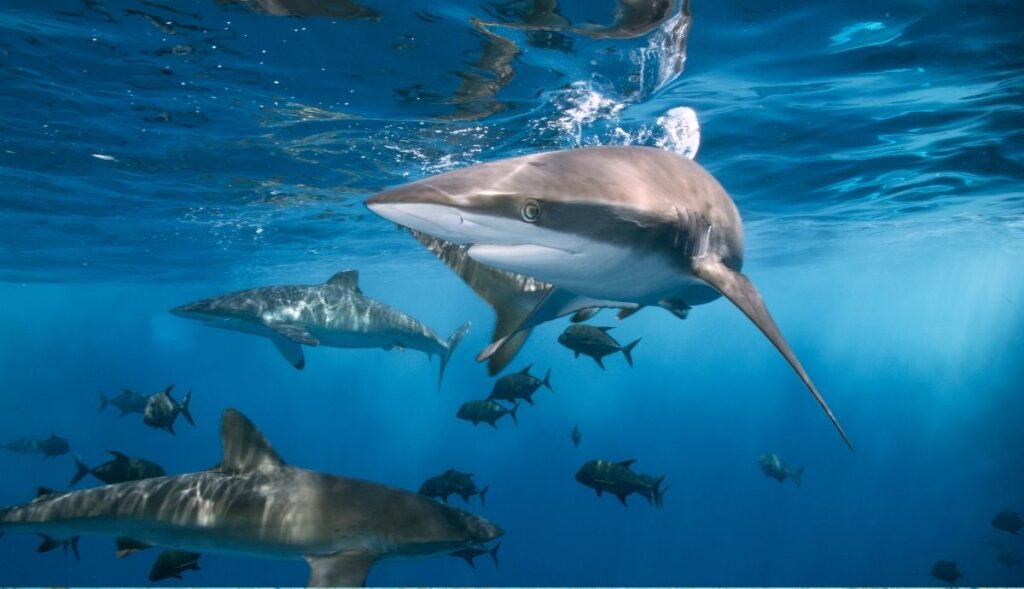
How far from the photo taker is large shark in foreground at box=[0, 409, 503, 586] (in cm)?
447

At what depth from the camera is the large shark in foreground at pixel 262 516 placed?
14.7 feet

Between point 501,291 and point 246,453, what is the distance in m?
2.55

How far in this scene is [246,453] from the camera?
4.88 metres

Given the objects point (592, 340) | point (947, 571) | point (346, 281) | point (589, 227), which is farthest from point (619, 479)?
point (947, 571)

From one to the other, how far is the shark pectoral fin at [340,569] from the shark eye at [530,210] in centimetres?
316

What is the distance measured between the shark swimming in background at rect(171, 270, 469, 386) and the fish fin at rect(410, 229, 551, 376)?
5959 millimetres

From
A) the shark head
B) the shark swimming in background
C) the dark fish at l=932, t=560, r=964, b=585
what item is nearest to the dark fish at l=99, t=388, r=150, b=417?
the shark swimming in background

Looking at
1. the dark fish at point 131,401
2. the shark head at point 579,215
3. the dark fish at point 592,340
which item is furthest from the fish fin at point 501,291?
the dark fish at point 131,401

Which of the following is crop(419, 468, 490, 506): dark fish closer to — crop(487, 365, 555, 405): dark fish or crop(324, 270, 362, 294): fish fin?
crop(487, 365, 555, 405): dark fish

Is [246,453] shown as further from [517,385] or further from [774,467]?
[774,467]

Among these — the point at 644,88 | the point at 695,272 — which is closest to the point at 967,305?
the point at 644,88

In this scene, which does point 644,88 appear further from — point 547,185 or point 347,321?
point 547,185

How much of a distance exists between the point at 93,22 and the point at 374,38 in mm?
3684

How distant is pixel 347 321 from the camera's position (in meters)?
10.7
